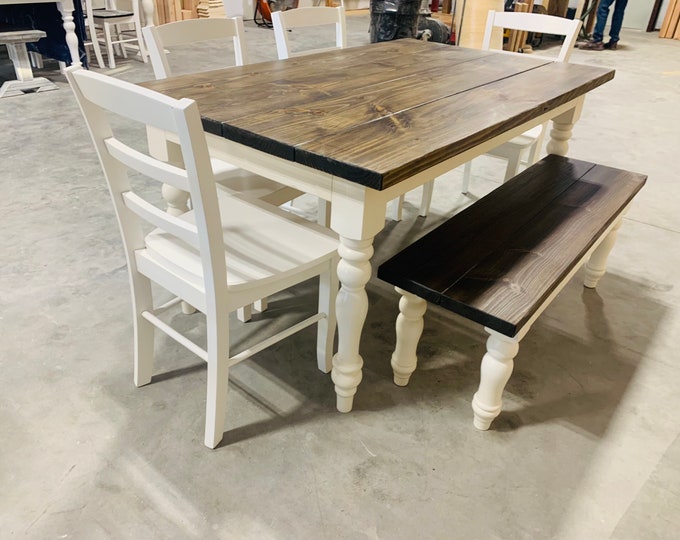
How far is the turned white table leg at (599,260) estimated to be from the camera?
2158 millimetres

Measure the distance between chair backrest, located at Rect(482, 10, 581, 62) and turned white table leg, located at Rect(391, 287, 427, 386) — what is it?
1.55m

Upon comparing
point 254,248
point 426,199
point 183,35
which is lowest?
point 426,199

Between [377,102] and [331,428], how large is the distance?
0.98 metres

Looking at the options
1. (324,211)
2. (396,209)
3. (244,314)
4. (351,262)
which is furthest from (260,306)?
(396,209)

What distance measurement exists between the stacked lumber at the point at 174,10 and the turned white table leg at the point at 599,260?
6.79 m

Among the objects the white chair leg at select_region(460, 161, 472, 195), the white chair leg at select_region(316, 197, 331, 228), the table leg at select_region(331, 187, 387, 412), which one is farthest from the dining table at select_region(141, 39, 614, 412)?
the white chair leg at select_region(460, 161, 472, 195)

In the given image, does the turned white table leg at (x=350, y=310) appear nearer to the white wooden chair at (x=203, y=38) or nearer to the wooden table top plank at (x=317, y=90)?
the wooden table top plank at (x=317, y=90)

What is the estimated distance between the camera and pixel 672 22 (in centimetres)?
859

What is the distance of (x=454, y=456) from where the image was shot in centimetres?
149

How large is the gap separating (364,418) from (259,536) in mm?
465

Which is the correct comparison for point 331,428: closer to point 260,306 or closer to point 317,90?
point 260,306

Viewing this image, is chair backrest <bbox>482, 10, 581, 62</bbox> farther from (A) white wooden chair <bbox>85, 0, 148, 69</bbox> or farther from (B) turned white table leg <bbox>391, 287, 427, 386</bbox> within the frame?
(A) white wooden chair <bbox>85, 0, 148, 69</bbox>

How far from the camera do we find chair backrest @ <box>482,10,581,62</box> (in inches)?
97.3

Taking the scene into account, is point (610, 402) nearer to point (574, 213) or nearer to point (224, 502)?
point (574, 213)
